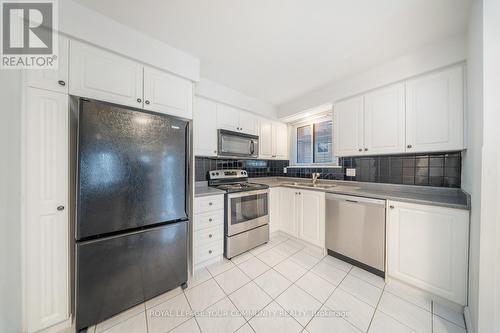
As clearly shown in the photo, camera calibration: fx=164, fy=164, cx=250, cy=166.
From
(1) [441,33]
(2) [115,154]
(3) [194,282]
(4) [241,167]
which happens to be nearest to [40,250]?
(2) [115,154]

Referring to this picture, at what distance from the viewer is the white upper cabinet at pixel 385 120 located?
1.84 m

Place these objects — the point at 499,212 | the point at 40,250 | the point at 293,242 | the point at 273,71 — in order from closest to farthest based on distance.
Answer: the point at 499,212 → the point at 40,250 → the point at 273,71 → the point at 293,242

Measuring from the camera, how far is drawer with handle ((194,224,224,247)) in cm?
191

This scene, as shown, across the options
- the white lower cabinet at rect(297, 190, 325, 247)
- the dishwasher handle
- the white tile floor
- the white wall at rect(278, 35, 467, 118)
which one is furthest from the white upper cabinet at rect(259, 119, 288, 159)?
the white tile floor

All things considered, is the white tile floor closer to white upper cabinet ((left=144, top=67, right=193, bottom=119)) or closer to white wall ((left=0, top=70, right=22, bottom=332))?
white wall ((left=0, top=70, right=22, bottom=332))

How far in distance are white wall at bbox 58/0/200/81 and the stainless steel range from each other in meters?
1.44

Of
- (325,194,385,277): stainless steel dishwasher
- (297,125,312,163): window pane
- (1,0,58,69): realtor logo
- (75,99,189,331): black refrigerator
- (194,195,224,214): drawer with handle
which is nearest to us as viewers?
(1,0,58,69): realtor logo

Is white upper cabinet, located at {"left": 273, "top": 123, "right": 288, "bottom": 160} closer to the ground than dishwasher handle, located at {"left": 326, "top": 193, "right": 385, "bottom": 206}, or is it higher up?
higher up

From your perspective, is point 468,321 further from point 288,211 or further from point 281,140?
point 281,140

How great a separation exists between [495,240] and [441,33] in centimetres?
172

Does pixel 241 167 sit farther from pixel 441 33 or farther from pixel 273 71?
pixel 441 33

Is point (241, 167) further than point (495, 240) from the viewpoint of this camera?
Yes

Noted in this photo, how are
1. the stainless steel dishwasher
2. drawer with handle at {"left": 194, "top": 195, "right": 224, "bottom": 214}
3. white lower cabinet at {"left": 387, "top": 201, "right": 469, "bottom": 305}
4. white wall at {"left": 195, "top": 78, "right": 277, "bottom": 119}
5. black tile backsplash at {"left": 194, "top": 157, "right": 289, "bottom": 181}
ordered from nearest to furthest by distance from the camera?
white lower cabinet at {"left": 387, "top": 201, "right": 469, "bottom": 305}
the stainless steel dishwasher
drawer with handle at {"left": 194, "top": 195, "right": 224, "bottom": 214}
white wall at {"left": 195, "top": 78, "right": 277, "bottom": 119}
black tile backsplash at {"left": 194, "top": 157, "right": 289, "bottom": 181}

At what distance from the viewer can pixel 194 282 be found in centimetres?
174
